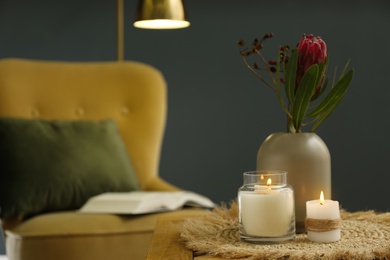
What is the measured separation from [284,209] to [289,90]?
0.89ft

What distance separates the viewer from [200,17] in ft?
12.0

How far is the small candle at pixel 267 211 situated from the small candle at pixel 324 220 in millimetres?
42

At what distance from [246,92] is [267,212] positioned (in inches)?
94.5

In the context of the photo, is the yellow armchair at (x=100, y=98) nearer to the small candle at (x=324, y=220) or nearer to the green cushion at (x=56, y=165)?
the green cushion at (x=56, y=165)

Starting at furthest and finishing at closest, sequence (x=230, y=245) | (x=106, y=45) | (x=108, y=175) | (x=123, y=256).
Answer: (x=106, y=45)
(x=108, y=175)
(x=123, y=256)
(x=230, y=245)

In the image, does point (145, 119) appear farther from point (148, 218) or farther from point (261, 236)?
point (261, 236)

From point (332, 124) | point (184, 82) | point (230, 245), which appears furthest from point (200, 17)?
point (230, 245)

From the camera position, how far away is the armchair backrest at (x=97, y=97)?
279 centimetres

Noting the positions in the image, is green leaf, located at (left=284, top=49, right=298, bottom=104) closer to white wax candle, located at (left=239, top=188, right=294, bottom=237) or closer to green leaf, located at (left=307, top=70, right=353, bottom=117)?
green leaf, located at (left=307, top=70, right=353, bottom=117)

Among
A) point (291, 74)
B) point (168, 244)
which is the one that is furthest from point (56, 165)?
point (291, 74)

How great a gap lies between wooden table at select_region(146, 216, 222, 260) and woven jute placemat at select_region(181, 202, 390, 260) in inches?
0.7

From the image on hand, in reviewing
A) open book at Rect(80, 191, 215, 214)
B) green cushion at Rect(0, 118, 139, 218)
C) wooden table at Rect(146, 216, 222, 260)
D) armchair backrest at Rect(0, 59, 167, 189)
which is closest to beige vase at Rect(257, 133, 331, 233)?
wooden table at Rect(146, 216, 222, 260)

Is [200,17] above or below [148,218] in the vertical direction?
above

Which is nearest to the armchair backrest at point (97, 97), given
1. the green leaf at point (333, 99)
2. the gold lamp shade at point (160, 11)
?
the gold lamp shade at point (160, 11)
